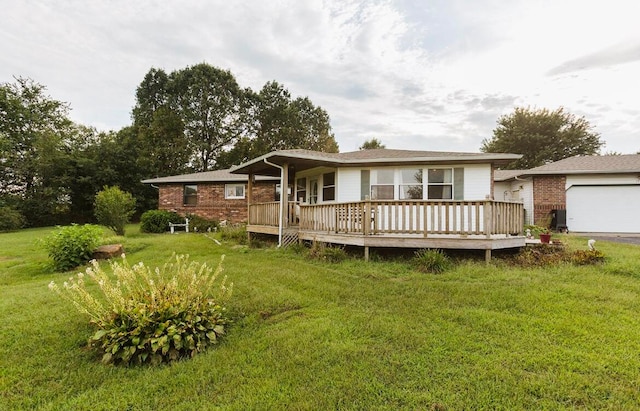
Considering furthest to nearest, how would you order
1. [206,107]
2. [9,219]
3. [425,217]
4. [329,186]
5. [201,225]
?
[206,107], [9,219], [201,225], [329,186], [425,217]

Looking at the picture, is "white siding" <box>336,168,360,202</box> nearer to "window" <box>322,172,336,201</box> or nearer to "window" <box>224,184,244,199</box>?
"window" <box>322,172,336,201</box>

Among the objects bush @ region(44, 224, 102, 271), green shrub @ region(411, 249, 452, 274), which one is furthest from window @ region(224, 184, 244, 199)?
green shrub @ region(411, 249, 452, 274)

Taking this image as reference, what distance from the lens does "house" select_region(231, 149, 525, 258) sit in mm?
7281

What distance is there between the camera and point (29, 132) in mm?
22594

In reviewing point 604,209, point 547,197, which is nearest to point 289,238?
point 547,197

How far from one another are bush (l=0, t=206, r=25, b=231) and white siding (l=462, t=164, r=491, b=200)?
78.1 ft

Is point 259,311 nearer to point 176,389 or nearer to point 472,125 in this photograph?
point 176,389

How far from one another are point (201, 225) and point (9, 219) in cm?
1166

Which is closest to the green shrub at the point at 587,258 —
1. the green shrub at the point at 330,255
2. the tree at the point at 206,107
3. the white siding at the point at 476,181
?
the white siding at the point at 476,181

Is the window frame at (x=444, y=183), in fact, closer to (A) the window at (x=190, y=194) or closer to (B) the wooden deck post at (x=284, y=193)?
(B) the wooden deck post at (x=284, y=193)

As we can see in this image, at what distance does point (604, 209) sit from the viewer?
13242mm

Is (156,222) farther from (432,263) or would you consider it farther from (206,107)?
(206,107)

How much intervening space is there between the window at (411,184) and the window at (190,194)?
506 inches

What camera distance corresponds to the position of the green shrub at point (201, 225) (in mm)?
15985
